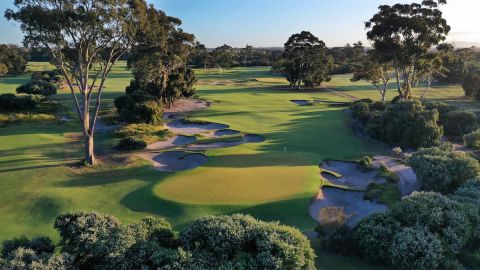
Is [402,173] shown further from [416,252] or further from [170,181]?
[170,181]

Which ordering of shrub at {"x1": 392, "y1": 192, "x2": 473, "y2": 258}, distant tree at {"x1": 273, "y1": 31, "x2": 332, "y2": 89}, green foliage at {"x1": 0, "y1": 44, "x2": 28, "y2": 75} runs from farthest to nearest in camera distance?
green foliage at {"x1": 0, "y1": 44, "x2": 28, "y2": 75} → distant tree at {"x1": 273, "y1": 31, "x2": 332, "y2": 89} → shrub at {"x1": 392, "y1": 192, "x2": 473, "y2": 258}

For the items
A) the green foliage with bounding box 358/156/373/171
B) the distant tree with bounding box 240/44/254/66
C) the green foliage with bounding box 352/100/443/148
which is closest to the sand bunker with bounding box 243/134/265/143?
the green foliage with bounding box 358/156/373/171

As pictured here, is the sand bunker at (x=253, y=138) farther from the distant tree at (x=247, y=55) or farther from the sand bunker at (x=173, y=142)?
the distant tree at (x=247, y=55)

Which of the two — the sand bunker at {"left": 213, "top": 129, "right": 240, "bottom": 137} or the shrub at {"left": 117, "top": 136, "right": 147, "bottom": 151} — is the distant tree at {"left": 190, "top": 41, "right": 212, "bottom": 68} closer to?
the sand bunker at {"left": 213, "top": 129, "right": 240, "bottom": 137}

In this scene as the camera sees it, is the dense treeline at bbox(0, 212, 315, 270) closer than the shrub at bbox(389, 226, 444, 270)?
Yes

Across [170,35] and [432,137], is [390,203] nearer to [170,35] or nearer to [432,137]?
[432,137]

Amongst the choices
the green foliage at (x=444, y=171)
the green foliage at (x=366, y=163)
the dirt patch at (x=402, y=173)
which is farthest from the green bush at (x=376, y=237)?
the green foliage at (x=366, y=163)

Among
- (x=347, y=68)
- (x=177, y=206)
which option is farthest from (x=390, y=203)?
(x=347, y=68)

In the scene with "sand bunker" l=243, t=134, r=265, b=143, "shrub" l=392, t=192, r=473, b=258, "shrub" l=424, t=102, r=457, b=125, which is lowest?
"sand bunker" l=243, t=134, r=265, b=143
